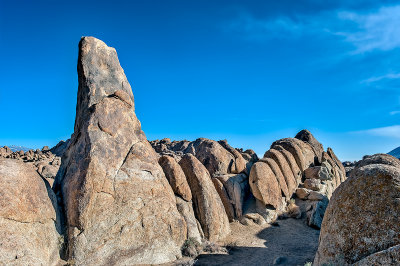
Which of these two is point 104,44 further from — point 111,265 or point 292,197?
point 292,197

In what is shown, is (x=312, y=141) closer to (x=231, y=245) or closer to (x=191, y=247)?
(x=231, y=245)

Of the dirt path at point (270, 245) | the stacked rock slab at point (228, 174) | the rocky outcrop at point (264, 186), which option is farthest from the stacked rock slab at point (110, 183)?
the rocky outcrop at point (264, 186)

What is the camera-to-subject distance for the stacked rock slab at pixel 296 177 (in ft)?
72.4

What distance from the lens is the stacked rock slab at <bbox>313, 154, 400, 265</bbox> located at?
22.5ft

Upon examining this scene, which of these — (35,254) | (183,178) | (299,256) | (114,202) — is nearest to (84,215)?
(114,202)

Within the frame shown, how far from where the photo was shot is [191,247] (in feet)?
45.2

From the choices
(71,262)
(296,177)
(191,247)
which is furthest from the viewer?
(296,177)

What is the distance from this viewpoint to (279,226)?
20.7 m

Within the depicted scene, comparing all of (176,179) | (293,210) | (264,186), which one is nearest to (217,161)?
(264,186)

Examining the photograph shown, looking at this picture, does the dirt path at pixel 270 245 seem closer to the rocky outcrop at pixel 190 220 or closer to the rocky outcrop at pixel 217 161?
the rocky outcrop at pixel 190 220

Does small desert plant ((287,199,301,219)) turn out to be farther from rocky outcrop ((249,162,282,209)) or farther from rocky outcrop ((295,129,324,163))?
rocky outcrop ((295,129,324,163))

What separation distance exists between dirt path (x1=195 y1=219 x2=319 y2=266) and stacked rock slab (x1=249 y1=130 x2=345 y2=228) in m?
1.71

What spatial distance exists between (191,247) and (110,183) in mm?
4883

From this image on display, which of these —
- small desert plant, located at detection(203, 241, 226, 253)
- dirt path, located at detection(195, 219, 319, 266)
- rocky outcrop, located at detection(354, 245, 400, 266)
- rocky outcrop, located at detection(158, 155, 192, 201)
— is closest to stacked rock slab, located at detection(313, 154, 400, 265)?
rocky outcrop, located at detection(354, 245, 400, 266)
